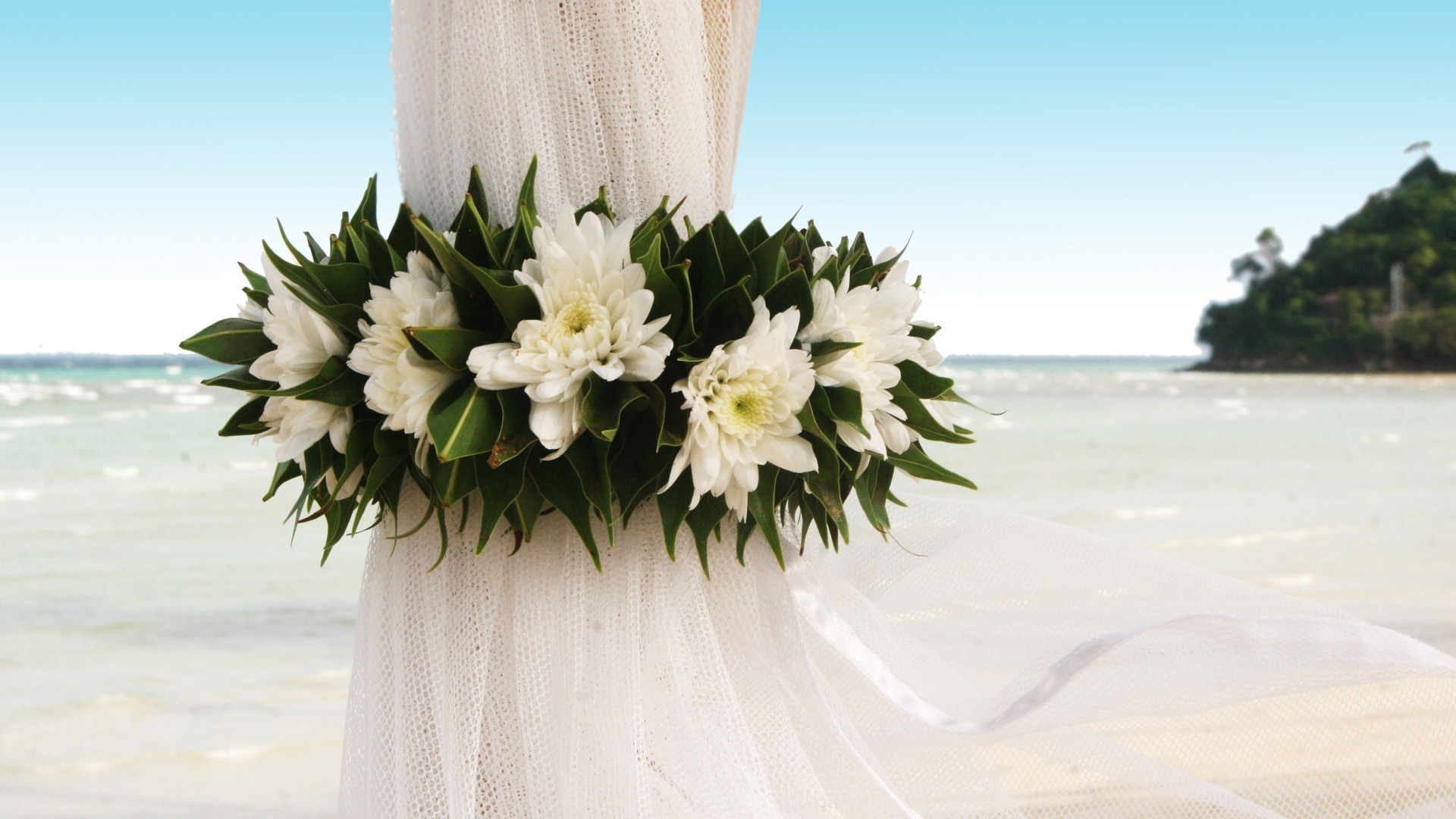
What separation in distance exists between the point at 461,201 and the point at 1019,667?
86 centimetres

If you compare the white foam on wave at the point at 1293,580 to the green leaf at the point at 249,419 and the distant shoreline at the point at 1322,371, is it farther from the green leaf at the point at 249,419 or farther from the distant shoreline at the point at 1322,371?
the distant shoreline at the point at 1322,371

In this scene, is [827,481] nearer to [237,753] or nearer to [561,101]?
[561,101]

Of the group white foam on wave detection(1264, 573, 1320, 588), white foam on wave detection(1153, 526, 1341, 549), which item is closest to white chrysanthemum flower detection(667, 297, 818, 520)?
white foam on wave detection(1264, 573, 1320, 588)

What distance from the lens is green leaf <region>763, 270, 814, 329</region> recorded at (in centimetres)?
84

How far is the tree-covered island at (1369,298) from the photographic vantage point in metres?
20.5

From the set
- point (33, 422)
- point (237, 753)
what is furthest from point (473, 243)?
point (33, 422)

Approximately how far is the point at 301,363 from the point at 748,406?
0.35 m

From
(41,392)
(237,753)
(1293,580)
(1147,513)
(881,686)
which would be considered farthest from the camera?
(41,392)

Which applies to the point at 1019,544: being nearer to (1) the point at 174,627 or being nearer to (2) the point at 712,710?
(2) the point at 712,710

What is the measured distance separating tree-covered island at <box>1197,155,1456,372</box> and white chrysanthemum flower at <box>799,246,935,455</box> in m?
22.8

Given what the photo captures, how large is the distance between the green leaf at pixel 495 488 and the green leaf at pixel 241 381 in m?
0.21

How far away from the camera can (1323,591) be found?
3.12 metres

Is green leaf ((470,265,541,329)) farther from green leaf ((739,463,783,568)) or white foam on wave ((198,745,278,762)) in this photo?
white foam on wave ((198,745,278,762))

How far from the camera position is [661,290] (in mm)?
816
